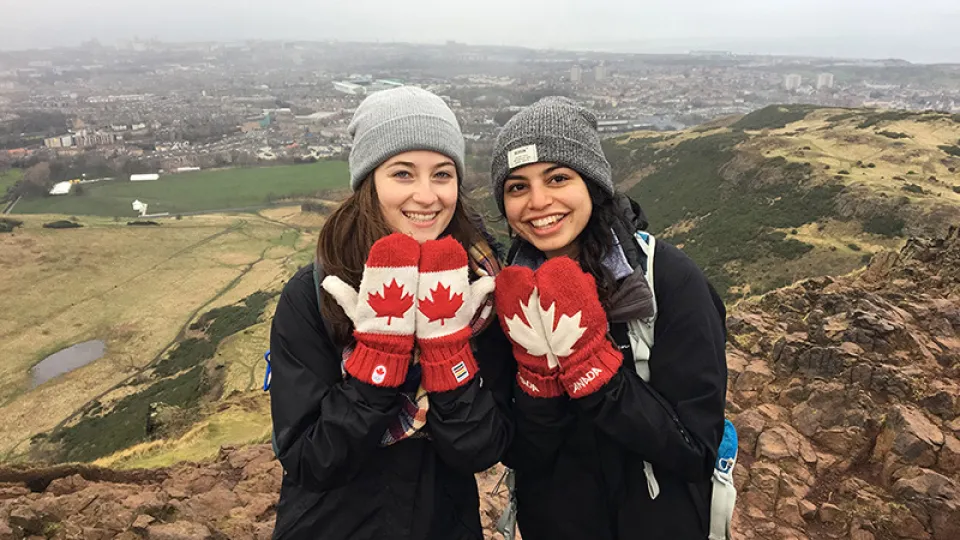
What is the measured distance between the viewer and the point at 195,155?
76.2 metres

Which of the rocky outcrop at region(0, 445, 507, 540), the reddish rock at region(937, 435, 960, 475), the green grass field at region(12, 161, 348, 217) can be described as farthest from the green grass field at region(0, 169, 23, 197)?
the reddish rock at region(937, 435, 960, 475)

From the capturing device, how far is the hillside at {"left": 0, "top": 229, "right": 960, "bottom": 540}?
4344 millimetres

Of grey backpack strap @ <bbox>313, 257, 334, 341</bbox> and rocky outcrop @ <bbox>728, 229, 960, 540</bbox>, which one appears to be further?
rocky outcrop @ <bbox>728, 229, 960, 540</bbox>

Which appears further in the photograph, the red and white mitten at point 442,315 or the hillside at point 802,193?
the hillside at point 802,193

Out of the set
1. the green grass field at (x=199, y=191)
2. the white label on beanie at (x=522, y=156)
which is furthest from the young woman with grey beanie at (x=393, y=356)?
the green grass field at (x=199, y=191)

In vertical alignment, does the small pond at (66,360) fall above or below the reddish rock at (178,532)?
below

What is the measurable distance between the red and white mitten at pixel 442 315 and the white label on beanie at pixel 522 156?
0.51 meters

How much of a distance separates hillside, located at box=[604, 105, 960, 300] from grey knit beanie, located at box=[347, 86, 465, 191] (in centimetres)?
1586

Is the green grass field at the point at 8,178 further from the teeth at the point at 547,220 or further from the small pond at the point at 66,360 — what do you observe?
the teeth at the point at 547,220

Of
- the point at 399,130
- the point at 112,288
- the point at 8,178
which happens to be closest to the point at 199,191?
the point at 8,178

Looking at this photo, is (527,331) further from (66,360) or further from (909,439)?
(66,360)

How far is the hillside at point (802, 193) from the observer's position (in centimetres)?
1711

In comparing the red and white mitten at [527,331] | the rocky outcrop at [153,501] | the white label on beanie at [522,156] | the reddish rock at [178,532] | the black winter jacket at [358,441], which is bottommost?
the rocky outcrop at [153,501]

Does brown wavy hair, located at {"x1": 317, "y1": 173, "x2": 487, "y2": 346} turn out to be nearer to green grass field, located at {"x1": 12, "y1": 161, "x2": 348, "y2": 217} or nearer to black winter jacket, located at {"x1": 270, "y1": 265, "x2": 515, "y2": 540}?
black winter jacket, located at {"x1": 270, "y1": 265, "x2": 515, "y2": 540}
